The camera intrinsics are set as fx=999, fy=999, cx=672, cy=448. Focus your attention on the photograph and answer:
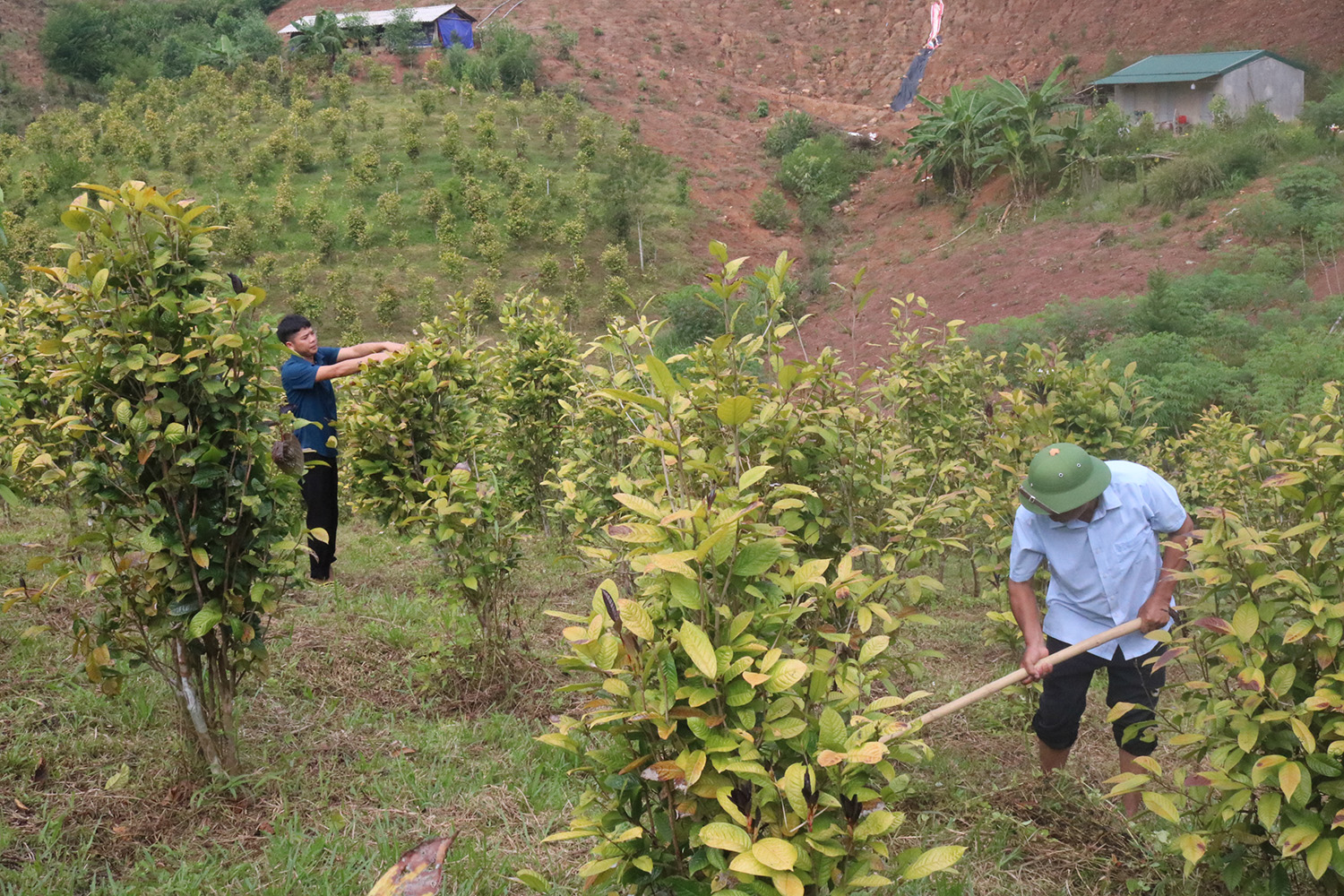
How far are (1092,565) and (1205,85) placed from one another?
2784 cm

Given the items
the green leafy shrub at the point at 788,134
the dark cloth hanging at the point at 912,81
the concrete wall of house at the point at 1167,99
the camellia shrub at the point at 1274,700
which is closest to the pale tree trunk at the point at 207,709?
the camellia shrub at the point at 1274,700

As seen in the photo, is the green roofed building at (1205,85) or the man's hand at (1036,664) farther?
the green roofed building at (1205,85)

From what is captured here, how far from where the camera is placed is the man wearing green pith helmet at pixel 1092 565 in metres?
2.99

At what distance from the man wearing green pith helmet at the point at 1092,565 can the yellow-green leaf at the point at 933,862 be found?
1.33m

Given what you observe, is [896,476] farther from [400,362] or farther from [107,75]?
[107,75]

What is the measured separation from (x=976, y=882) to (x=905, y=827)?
335mm

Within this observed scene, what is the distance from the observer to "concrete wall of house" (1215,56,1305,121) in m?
25.7

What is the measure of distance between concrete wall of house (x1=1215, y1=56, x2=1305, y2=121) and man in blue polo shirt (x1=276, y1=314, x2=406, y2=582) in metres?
26.4

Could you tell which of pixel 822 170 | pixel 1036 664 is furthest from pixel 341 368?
pixel 822 170

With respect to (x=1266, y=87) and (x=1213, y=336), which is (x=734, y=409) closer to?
(x=1213, y=336)

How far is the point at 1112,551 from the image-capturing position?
3.07 metres

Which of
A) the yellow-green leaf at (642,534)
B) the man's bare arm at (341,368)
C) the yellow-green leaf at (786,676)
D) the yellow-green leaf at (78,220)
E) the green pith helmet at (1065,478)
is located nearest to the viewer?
the yellow-green leaf at (786,676)

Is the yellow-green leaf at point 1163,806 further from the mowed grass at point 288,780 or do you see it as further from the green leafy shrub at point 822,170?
the green leafy shrub at point 822,170

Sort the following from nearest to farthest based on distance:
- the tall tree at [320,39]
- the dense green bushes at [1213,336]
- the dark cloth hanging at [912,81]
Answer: the dense green bushes at [1213,336]
the tall tree at [320,39]
the dark cloth hanging at [912,81]
